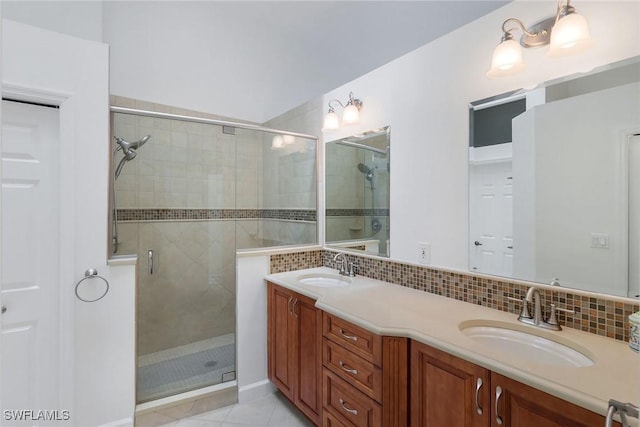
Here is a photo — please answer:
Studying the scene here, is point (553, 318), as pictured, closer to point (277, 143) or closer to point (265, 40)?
point (277, 143)

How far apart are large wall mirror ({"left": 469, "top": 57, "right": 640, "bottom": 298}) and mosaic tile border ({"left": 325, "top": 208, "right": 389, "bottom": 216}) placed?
67 cm

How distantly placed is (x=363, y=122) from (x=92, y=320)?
221 centimetres

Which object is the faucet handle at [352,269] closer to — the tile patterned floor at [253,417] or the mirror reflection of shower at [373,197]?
the mirror reflection of shower at [373,197]

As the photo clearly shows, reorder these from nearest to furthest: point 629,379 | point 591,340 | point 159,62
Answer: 1. point 629,379
2. point 591,340
3. point 159,62

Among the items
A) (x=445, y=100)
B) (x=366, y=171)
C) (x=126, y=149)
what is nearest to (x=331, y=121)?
(x=366, y=171)

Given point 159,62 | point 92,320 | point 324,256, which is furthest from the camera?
point 324,256

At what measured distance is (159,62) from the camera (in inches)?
104

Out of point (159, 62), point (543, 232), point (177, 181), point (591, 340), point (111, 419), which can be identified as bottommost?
point (111, 419)

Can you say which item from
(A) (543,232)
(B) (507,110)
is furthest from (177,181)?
(A) (543,232)

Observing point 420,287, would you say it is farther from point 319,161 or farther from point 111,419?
point 111,419

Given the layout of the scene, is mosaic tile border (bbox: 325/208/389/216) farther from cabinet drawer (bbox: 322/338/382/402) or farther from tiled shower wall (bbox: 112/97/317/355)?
cabinet drawer (bbox: 322/338/382/402)

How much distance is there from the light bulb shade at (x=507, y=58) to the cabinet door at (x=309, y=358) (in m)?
1.58

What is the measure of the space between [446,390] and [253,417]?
4.89 feet

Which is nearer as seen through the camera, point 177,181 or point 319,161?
point 177,181
